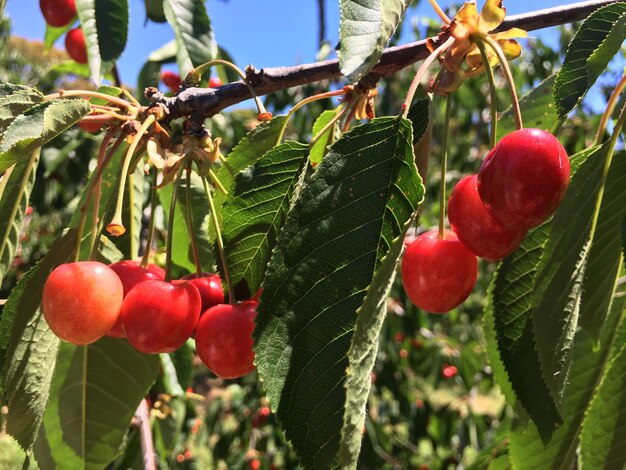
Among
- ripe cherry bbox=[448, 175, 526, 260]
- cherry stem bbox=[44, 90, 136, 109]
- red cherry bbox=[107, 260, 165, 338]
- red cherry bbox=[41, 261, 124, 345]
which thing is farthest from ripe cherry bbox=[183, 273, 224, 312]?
ripe cherry bbox=[448, 175, 526, 260]

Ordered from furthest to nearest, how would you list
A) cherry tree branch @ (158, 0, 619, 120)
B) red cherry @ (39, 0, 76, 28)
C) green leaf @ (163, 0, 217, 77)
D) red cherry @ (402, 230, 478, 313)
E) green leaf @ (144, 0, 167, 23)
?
1. red cherry @ (39, 0, 76, 28)
2. green leaf @ (144, 0, 167, 23)
3. green leaf @ (163, 0, 217, 77)
4. cherry tree branch @ (158, 0, 619, 120)
5. red cherry @ (402, 230, 478, 313)

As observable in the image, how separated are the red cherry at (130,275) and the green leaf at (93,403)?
0.78 feet

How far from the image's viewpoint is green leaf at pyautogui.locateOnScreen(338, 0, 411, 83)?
0.63m

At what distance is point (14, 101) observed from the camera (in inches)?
34.3

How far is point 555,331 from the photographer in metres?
0.76

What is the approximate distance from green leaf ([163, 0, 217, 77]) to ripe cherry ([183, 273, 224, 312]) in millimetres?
517

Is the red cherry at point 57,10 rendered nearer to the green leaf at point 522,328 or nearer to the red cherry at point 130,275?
the red cherry at point 130,275

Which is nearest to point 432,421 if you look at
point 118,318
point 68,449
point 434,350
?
point 434,350

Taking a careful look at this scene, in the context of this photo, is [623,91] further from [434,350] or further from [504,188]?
[434,350]

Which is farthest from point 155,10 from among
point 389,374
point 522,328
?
point 389,374

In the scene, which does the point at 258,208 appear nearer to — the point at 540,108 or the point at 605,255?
the point at 605,255

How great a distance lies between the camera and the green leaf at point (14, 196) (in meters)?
1.15

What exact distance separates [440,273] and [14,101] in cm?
63

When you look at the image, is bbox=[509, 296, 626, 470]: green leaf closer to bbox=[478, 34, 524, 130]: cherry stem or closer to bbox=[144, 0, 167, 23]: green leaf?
bbox=[478, 34, 524, 130]: cherry stem
